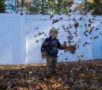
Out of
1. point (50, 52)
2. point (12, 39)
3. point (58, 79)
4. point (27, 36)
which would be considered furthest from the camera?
point (27, 36)

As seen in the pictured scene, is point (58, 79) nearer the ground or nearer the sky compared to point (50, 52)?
nearer the ground

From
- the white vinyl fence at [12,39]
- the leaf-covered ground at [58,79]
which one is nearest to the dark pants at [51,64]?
the leaf-covered ground at [58,79]

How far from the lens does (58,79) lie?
30.7 feet

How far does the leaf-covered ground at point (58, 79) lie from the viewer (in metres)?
8.87

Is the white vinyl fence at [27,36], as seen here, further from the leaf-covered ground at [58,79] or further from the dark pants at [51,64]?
the dark pants at [51,64]

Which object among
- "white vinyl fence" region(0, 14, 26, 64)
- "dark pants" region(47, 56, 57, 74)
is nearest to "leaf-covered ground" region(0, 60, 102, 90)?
"dark pants" region(47, 56, 57, 74)

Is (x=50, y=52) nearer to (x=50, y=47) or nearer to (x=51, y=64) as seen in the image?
(x=50, y=47)

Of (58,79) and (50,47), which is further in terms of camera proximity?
(50,47)

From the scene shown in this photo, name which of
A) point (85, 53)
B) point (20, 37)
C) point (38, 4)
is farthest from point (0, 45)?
point (38, 4)

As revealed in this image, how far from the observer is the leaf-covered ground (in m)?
8.87

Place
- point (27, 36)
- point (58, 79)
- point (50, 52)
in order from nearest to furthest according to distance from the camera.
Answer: point (58, 79) → point (50, 52) → point (27, 36)

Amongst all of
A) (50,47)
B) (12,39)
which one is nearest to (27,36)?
(12,39)

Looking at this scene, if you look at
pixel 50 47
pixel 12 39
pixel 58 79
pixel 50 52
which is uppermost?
pixel 50 47

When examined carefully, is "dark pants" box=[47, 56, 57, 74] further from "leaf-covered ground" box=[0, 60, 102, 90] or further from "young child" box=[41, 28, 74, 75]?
"leaf-covered ground" box=[0, 60, 102, 90]
